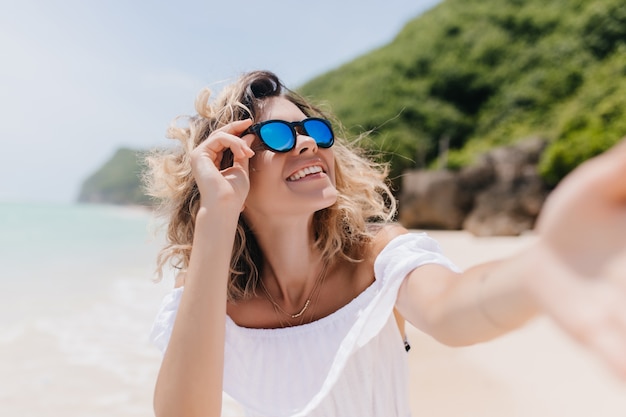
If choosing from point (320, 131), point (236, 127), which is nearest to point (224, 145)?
point (236, 127)

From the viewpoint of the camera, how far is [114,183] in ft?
426

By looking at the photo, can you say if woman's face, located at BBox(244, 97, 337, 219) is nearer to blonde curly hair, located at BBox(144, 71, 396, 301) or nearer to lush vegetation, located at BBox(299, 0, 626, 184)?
blonde curly hair, located at BBox(144, 71, 396, 301)

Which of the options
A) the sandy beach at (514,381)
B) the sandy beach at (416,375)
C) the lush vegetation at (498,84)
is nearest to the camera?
the sandy beach at (514,381)

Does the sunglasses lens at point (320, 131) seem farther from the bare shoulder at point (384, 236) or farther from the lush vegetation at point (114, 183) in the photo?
the lush vegetation at point (114, 183)

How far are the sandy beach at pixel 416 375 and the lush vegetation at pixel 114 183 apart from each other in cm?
10179

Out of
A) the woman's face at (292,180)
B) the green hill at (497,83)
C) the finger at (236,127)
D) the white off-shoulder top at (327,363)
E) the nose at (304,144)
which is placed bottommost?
the green hill at (497,83)

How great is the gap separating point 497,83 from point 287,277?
35014 mm

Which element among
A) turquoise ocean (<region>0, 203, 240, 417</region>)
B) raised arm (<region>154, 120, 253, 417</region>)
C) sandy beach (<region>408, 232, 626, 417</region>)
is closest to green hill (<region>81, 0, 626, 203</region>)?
turquoise ocean (<region>0, 203, 240, 417</region>)

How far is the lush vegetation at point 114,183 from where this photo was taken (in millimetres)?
116412

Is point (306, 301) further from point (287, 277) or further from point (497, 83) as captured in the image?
point (497, 83)

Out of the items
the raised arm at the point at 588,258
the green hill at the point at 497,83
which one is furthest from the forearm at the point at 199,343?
the green hill at the point at 497,83

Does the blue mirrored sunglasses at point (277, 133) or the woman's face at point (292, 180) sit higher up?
the blue mirrored sunglasses at point (277, 133)

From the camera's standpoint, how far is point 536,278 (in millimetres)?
902

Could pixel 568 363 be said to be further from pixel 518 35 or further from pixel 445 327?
pixel 518 35
